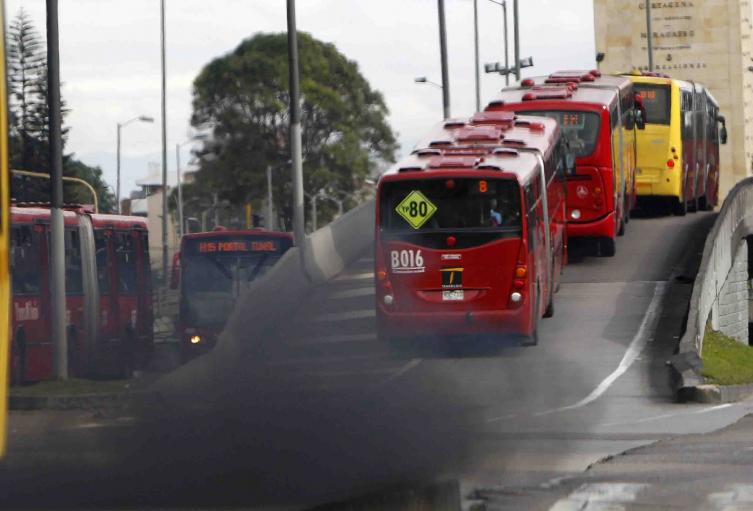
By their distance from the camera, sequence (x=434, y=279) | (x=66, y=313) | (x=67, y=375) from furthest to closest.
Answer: (x=434, y=279), (x=66, y=313), (x=67, y=375)

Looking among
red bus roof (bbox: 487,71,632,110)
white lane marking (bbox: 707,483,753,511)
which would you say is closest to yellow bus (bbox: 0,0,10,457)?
white lane marking (bbox: 707,483,753,511)

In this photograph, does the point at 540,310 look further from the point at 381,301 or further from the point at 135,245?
the point at 135,245

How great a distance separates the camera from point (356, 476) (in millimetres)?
10477

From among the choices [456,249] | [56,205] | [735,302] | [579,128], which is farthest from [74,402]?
[735,302]

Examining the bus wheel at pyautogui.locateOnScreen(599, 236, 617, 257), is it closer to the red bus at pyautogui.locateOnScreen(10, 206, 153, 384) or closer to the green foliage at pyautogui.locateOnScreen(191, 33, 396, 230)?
the red bus at pyautogui.locateOnScreen(10, 206, 153, 384)

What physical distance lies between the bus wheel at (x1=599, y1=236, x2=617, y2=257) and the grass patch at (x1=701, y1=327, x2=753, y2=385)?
8.19 ft

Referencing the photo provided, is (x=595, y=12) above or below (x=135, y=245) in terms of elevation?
above

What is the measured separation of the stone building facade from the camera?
77.2m

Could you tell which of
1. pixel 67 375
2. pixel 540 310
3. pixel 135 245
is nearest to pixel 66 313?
pixel 67 375

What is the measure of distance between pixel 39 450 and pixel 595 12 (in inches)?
2820

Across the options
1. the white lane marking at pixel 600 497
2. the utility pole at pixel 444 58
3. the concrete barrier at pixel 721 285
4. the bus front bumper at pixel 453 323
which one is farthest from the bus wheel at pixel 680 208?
the white lane marking at pixel 600 497

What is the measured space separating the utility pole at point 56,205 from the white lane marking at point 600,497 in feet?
12.2

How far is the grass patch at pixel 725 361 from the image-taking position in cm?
2295

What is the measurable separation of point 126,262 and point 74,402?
11446 millimetres
